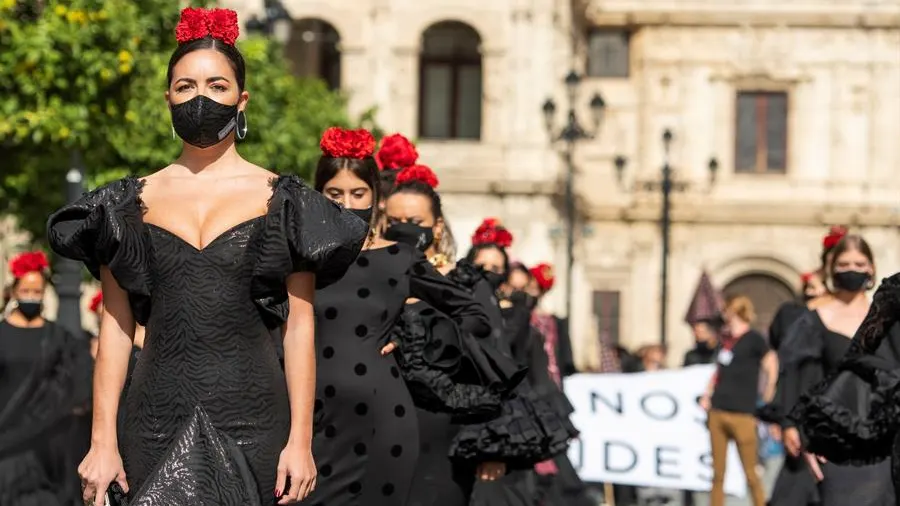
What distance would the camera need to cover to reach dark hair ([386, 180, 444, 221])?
9648 millimetres

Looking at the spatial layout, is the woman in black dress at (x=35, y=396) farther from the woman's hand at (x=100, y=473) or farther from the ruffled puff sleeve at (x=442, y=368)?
the woman's hand at (x=100, y=473)

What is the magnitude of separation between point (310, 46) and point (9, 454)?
3524 centimetres

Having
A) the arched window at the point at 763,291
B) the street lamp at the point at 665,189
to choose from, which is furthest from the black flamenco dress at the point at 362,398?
the arched window at the point at 763,291

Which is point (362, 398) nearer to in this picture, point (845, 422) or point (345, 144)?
point (345, 144)

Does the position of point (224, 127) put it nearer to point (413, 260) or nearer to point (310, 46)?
point (413, 260)

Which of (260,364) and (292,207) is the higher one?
(292,207)

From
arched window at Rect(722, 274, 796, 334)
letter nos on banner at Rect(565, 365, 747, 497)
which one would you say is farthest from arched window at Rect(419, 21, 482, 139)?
letter nos on banner at Rect(565, 365, 747, 497)

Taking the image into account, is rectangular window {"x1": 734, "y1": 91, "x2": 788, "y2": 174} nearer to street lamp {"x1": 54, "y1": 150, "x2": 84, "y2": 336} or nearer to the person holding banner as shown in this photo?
street lamp {"x1": 54, "y1": 150, "x2": 84, "y2": 336}

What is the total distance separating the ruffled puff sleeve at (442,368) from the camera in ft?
28.9

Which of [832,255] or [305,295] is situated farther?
[832,255]

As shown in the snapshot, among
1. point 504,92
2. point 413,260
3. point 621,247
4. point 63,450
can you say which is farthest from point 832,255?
point 621,247

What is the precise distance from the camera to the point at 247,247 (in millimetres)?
6207

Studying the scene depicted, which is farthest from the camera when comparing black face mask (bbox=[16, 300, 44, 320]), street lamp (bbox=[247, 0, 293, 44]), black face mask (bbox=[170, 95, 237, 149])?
street lamp (bbox=[247, 0, 293, 44])

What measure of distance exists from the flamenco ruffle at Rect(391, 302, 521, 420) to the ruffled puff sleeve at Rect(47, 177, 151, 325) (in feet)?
7.92
